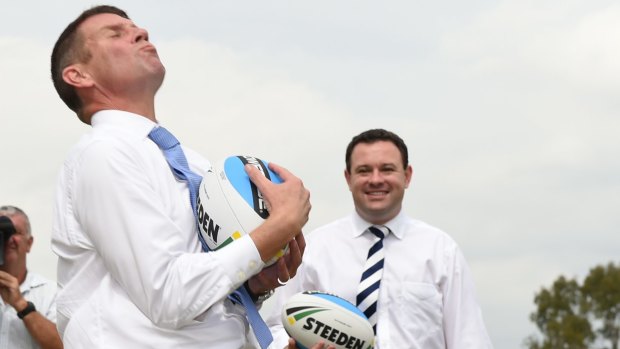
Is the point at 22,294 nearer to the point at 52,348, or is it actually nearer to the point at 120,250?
the point at 52,348

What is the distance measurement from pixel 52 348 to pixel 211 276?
453 cm

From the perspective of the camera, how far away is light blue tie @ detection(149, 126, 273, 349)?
4297 millimetres

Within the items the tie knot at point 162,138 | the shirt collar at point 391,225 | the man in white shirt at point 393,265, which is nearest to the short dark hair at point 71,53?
the tie knot at point 162,138

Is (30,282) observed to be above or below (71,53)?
below

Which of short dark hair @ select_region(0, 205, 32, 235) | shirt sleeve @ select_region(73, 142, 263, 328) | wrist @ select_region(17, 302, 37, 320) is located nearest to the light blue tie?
shirt sleeve @ select_region(73, 142, 263, 328)

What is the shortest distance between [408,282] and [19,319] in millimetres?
3002

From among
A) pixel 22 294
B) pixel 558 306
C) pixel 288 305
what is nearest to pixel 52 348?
pixel 22 294

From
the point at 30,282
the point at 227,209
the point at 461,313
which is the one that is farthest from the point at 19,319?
the point at 227,209

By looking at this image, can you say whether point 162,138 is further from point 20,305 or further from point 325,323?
point 20,305

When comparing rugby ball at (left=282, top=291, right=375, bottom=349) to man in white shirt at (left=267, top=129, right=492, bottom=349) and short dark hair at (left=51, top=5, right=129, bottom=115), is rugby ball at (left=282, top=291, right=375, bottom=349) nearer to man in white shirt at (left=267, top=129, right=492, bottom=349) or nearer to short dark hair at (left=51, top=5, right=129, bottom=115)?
short dark hair at (left=51, top=5, right=129, bottom=115)

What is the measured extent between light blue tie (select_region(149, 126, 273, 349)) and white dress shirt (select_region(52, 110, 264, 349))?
0.04 meters

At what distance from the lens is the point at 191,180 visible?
4379 millimetres

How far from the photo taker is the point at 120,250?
3934 mm

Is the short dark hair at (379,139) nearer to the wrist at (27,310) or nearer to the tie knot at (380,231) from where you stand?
the tie knot at (380,231)
